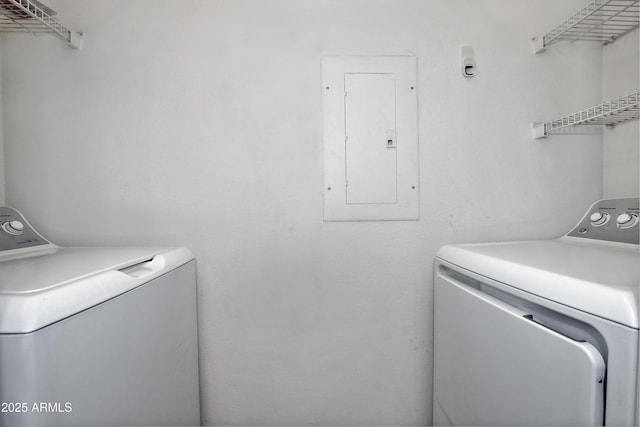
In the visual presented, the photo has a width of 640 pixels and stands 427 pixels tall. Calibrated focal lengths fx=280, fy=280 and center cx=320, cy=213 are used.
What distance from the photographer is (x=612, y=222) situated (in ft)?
3.20

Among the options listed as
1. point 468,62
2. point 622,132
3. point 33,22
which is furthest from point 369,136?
point 33,22

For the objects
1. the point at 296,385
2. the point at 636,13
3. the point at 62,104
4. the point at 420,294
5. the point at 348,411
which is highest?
the point at 636,13

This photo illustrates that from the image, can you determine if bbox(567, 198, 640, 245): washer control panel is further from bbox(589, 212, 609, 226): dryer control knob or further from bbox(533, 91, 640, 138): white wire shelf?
bbox(533, 91, 640, 138): white wire shelf

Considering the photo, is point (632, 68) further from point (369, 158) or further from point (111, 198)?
point (111, 198)

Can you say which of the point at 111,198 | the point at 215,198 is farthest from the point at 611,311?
the point at 111,198

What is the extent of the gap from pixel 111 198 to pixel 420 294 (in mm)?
1332

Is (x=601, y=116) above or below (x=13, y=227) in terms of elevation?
above

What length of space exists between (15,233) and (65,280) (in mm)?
712

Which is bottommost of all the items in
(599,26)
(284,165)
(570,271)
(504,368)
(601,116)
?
(504,368)

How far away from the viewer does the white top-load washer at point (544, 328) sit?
1.61ft

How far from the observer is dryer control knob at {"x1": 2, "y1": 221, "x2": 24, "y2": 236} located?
3.27 feet

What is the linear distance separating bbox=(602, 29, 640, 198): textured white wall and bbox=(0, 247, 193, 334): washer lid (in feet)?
5.70

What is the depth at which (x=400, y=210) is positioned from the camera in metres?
1.16

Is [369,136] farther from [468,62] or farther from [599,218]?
[599,218]
